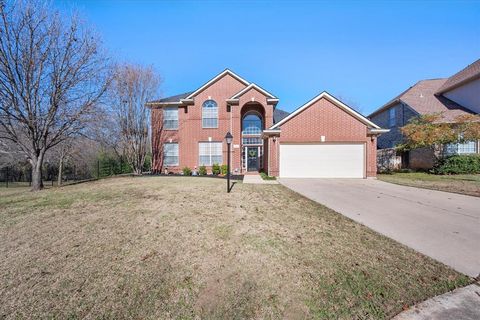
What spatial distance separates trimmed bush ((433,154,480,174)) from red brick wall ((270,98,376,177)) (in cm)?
689

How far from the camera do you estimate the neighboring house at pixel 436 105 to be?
18.2m

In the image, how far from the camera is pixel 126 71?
55.4ft

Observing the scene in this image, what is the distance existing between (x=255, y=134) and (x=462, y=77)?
19391mm

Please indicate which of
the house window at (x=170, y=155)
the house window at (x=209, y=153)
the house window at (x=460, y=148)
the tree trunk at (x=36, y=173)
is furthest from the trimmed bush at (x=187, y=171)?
the house window at (x=460, y=148)

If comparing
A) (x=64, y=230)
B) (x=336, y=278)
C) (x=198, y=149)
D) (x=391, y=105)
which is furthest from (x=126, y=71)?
(x=391, y=105)

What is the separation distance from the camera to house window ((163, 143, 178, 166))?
19.7 meters

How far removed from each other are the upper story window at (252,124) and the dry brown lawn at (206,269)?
14779 mm

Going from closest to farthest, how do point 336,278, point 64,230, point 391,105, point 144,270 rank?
point 336,278 → point 144,270 → point 64,230 → point 391,105

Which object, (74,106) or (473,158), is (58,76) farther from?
(473,158)

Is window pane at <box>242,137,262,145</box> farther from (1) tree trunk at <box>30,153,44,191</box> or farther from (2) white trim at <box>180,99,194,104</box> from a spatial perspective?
(1) tree trunk at <box>30,153,44,191</box>

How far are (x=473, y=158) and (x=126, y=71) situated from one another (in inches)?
1047

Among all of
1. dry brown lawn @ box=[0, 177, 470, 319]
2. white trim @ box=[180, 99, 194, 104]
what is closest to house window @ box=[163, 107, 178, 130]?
white trim @ box=[180, 99, 194, 104]

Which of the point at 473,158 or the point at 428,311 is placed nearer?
the point at 428,311

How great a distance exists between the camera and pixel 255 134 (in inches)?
771
